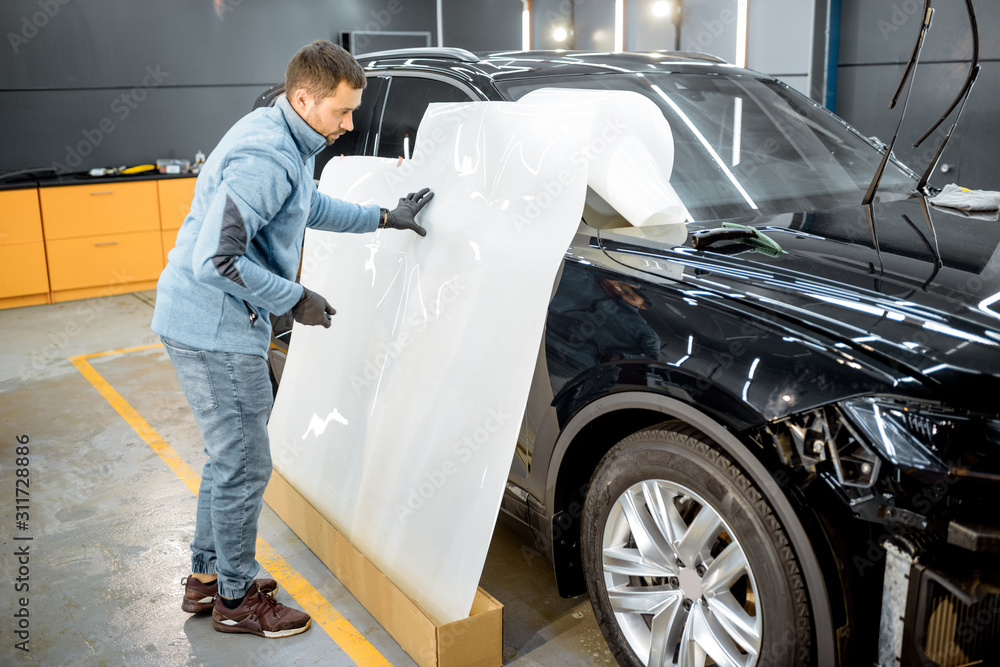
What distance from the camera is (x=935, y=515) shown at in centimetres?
153

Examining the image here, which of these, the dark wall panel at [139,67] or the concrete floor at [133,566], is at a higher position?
the dark wall panel at [139,67]

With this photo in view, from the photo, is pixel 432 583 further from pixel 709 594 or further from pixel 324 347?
pixel 324 347

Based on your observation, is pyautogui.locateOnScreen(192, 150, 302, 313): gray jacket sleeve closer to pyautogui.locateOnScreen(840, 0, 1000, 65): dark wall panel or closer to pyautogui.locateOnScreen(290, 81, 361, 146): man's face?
A: pyautogui.locateOnScreen(290, 81, 361, 146): man's face

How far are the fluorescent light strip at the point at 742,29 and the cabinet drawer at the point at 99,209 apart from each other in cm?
553

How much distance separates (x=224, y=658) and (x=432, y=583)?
0.65 metres

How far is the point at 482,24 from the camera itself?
10516mm

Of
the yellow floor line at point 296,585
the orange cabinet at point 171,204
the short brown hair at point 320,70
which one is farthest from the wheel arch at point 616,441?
the orange cabinet at point 171,204

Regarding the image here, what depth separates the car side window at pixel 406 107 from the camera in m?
3.08

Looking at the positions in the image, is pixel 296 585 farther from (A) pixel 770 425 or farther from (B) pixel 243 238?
(A) pixel 770 425

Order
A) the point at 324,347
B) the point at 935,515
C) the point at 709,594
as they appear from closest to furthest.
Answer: the point at 935,515
the point at 709,594
the point at 324,347

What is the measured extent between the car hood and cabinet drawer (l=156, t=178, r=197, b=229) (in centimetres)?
607

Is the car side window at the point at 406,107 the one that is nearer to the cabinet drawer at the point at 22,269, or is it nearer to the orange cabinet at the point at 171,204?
the orange cabinet at the point at 171,204

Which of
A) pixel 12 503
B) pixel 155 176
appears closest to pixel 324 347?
pixel 12 503

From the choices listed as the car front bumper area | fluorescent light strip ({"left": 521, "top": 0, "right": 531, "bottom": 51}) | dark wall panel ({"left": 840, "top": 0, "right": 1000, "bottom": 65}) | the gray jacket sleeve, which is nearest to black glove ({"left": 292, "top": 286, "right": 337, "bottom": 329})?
the gray jacket sleeve
